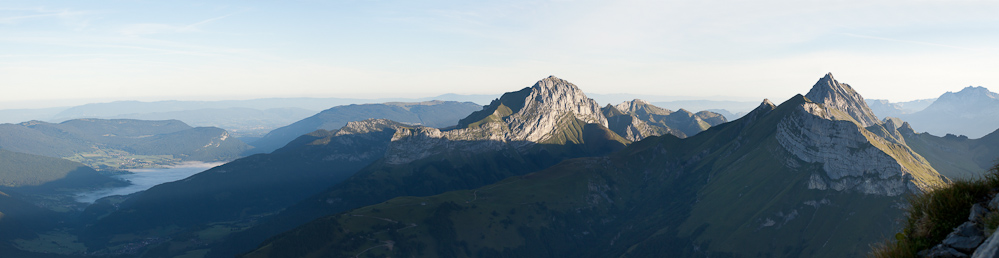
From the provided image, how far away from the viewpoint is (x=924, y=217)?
22.9 meters

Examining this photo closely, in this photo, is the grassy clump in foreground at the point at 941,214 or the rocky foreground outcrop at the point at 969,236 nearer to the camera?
the rocky foreground outcrop at the point at 969,236

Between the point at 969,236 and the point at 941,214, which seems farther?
the point at 941,214

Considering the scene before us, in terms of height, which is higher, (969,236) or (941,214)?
(941,214)

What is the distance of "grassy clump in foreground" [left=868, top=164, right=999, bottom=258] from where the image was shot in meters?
21.5

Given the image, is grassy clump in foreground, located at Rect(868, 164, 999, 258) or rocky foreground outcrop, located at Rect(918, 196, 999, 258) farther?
grassy clump in foreground, located at Rect(868, 164, 999, 258)

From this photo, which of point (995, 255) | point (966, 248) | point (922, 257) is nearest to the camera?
point (995, 255)

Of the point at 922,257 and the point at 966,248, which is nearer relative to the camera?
the point at 966,248

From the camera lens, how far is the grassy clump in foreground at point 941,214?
2155 centimetres

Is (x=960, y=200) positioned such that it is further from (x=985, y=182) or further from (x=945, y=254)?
(x=945, y=254)

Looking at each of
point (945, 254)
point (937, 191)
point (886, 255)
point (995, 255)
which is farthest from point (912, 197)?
point (995, 255)

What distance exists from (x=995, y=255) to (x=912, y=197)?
45.3 ft

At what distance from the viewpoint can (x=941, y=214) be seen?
72.7ft

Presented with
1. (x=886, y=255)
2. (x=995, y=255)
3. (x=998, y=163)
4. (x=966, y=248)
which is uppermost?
(x=998, y=163)

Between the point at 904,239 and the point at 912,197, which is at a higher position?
the point at 912,197
